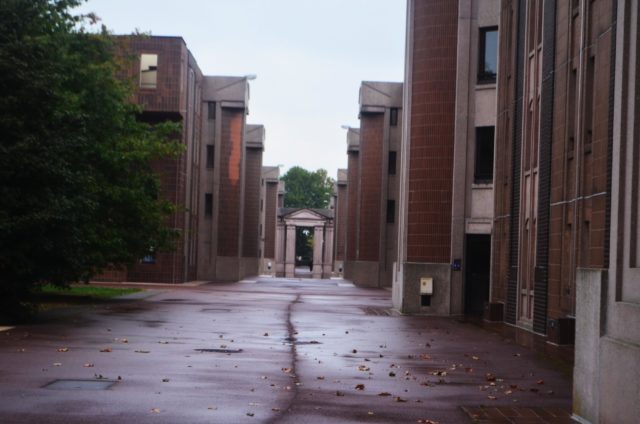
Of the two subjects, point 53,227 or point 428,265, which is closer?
point 53,227

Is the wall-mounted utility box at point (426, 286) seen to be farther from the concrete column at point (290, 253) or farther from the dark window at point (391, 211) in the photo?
the concrete column at point (290, 253)

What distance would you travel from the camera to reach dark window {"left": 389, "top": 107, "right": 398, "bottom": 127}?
72688mm

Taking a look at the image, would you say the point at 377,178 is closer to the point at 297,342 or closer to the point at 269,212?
the point at 269,212

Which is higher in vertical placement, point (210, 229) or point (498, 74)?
point (498, 74)

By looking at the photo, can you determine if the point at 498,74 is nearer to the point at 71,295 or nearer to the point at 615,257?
the point at 71,295

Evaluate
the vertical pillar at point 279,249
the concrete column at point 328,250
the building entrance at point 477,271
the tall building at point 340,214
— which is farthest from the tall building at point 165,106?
the concrete column at point 328,250

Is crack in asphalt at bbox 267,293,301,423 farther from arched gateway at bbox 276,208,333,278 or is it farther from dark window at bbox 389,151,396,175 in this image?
arched gateway at bbox 276,208,333,278

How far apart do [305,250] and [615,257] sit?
6245 inches

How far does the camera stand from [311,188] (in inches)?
7451

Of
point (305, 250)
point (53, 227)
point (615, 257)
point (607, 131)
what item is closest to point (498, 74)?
point (607, 131)

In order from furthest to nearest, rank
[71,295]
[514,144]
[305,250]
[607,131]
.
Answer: [305,250]
[71,295]
[514,144]
[607,131]

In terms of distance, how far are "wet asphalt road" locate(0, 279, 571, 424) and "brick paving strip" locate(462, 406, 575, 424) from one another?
198 mm

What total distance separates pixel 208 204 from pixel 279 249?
48865 millimetres

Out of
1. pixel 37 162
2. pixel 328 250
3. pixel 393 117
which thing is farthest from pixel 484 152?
pixel 328 250
